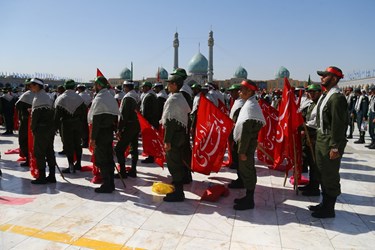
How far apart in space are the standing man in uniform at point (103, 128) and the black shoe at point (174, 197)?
1.05m

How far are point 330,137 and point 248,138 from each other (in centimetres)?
106

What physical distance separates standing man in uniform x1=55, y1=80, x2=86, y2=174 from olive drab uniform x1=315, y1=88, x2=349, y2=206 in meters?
4.53

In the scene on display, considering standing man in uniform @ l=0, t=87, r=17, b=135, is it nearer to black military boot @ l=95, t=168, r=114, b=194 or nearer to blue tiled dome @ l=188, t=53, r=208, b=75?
black military boot @ l=95, t=168, r=114, b=194

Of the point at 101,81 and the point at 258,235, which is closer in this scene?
the point at 258,235

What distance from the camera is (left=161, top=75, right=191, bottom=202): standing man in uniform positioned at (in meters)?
4.70

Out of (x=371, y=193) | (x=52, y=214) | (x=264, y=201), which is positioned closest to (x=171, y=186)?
(x=264, y=201)

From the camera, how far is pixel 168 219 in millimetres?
4039

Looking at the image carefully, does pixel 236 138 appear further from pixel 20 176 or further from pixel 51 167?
pixel 20 176

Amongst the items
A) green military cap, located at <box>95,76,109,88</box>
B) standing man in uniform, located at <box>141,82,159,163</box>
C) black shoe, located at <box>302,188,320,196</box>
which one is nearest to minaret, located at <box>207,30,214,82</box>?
standing man in uniform, located at <box>141,82,159,163</box>

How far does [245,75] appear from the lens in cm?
7600

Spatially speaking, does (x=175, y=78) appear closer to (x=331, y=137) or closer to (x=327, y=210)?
(x=331, y=137)

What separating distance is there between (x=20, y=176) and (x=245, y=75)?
73.4m

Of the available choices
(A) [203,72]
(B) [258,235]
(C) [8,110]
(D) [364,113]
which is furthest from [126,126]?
(A) [203,72]

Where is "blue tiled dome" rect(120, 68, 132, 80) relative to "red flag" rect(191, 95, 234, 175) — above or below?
above
